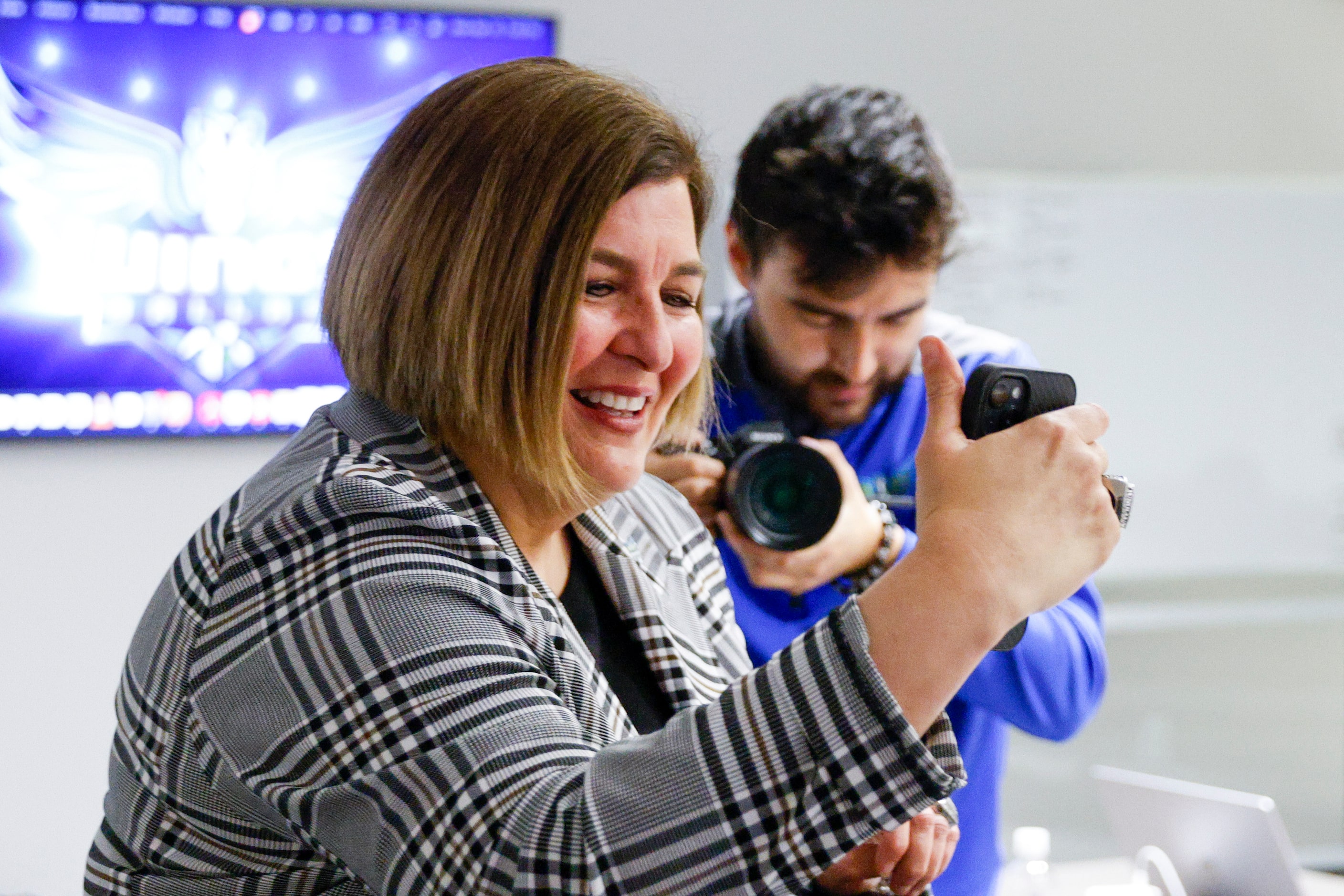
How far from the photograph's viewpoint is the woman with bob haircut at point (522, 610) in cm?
60

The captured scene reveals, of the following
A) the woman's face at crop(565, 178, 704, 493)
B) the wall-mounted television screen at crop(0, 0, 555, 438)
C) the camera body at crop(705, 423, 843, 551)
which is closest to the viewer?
the woman's face at crop(565, 178, 704, 493)

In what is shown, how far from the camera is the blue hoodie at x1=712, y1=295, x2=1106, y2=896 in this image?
1.35 metres

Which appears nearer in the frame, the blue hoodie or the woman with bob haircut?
the woman with bob haircut

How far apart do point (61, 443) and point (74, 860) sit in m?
0.81

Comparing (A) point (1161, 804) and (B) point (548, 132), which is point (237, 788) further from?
(A) point (1161, 804)

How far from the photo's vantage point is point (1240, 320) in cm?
300

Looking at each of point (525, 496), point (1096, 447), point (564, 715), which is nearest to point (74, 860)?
point (525, 496)

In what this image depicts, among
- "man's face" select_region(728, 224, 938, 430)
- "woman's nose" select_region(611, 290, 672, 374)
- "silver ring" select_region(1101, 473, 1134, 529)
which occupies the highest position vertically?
"woman's nose" select_region(611, 290, 672, 374)

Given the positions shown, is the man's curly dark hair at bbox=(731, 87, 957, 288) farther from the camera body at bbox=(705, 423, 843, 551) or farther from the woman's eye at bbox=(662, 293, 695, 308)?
the woman's eye at bbox=(662, 293, 695, 308)

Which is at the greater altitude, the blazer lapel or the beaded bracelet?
the blazer lapel

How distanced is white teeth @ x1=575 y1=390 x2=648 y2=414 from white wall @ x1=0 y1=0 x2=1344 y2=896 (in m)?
1.31

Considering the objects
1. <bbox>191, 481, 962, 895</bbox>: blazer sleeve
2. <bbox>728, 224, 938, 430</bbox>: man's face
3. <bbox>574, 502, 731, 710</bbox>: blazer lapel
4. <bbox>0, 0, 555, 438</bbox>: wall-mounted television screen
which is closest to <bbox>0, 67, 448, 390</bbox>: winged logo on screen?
<bbox>0, 0, 555, 438</bbox>: wall-mounted television screen

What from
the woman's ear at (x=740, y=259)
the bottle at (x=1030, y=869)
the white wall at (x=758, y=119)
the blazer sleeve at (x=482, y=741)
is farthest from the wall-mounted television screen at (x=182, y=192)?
the blazer sleeve at (x=482, y=741)

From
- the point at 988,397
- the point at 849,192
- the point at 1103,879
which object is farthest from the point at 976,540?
the point at 1103,879
